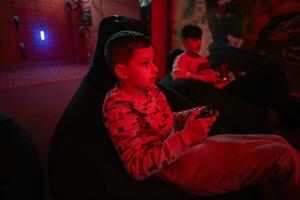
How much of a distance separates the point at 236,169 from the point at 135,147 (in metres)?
0.35

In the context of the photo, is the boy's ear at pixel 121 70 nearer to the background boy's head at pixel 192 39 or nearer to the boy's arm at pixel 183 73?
the boy's arm at pixel 183 73

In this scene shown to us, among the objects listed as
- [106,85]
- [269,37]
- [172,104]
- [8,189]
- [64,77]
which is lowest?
[64,77]

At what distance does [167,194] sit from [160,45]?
2.60 meters

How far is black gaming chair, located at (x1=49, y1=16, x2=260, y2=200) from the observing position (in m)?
0.73

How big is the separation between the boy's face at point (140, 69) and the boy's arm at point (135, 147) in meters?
0.11

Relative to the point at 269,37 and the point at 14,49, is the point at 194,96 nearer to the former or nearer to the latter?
the point at 269,37

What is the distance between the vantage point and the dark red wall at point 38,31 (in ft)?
15.3

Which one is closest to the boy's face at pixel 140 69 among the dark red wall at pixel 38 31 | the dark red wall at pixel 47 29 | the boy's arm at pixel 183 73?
the boy's arm at pixel 183 73

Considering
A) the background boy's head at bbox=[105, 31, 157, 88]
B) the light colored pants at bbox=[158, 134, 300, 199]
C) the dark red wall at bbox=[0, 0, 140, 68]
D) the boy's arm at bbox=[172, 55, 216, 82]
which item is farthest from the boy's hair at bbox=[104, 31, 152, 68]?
the dark red wall at bbox=[0, 0, 140, 68]

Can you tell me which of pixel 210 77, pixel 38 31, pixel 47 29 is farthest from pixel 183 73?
pixel 47 29

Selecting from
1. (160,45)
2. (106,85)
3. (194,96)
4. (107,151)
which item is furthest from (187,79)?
(160,45)

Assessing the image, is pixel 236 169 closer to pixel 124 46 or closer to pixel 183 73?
pixel 124 46

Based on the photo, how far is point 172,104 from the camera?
1.22 m

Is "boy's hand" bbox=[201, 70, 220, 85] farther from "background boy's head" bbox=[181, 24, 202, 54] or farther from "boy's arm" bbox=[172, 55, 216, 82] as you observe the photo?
"background boy's head" bbox=[181, 24, 202, 54]
